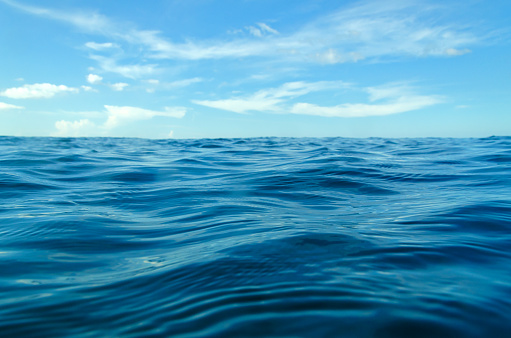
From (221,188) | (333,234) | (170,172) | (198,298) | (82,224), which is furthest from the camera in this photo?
(170,172)

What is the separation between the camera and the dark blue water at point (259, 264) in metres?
1.65

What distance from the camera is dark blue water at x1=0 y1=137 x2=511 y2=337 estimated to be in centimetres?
165

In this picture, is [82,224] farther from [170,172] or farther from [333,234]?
[170,172]

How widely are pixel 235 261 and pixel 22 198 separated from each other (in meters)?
4.59

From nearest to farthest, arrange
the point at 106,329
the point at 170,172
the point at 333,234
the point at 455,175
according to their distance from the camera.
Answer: the point at 106,329 < the point at 333,234 < the point at 455,175 < the point at 170,172

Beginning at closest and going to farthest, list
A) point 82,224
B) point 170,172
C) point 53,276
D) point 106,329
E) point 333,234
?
point 106,329, point 53,276, point 333,234, point 82,224, point 170,172

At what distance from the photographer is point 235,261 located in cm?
243

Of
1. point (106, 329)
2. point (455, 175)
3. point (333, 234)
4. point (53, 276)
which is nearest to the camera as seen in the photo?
point (106, 329)

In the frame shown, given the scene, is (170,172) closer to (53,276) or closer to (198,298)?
(53,276)

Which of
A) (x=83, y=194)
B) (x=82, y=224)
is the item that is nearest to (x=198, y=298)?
(x=82, y=224)

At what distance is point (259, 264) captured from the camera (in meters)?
2.35

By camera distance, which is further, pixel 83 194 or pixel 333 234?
pixel 83 194

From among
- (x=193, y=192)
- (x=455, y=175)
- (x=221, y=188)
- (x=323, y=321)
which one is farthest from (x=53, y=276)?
(x=455, y=175)

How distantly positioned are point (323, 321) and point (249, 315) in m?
0.36
